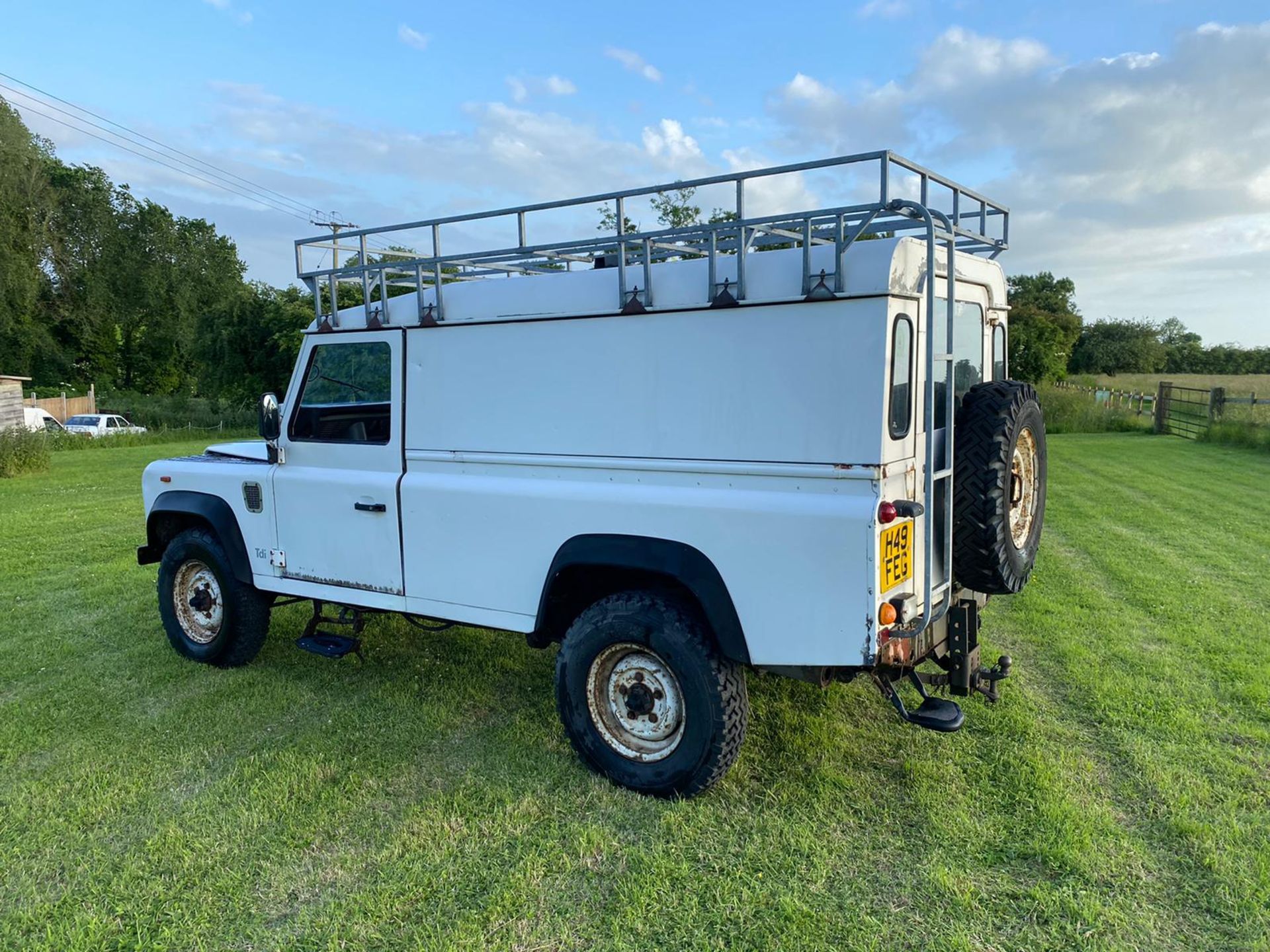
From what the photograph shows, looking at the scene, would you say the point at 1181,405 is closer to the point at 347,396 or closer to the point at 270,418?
the point at 347,396

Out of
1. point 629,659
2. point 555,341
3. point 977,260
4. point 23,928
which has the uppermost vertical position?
point 977,260

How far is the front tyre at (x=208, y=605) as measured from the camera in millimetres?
5293

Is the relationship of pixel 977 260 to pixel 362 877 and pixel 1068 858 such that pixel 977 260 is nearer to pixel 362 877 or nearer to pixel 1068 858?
pixel 1068 858

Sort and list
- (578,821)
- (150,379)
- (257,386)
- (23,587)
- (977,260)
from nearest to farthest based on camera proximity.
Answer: (578,821)
(977,260)
(23,587)
(257,386)
(150,379)

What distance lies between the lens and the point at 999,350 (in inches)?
184

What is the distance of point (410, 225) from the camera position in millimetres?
4430

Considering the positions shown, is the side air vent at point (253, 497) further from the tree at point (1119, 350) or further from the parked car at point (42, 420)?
the tree at point (1119, 350)

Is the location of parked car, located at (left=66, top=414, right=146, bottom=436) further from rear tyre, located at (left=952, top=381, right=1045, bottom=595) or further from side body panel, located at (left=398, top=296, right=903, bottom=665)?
rear tyre, located at (left=952, top=381, right=1045, bottom=595)

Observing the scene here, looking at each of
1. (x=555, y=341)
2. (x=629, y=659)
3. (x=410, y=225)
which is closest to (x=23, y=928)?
(x=629, y=659)

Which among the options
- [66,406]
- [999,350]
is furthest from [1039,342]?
[66,406]

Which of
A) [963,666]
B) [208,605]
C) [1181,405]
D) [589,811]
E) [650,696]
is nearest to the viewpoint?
[589,811]

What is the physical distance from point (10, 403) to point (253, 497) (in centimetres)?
2034

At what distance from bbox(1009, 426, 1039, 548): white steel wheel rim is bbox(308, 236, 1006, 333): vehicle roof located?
84 centimetres

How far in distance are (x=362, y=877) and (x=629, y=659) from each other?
4.57ft
